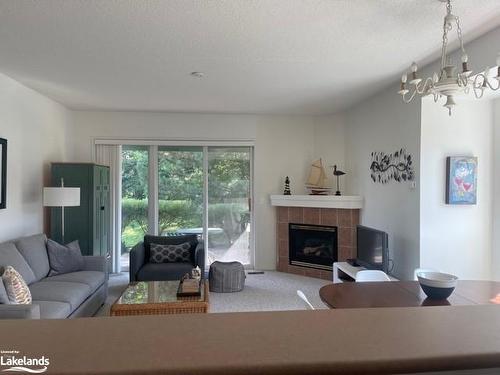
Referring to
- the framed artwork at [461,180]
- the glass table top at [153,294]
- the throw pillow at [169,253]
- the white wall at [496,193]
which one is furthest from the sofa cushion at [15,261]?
the white wall at [496,193]

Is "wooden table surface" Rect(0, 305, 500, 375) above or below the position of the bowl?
above

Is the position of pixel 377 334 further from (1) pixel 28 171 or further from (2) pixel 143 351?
(1) pixel 28 171

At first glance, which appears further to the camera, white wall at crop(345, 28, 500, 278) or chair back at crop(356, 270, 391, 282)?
white wall at crop(345, 28, 500, 278)

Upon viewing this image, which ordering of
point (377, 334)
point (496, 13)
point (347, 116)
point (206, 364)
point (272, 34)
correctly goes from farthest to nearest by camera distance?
point (347, 116) < point (272, 34) < point (496, 13) < point (377, 334) < point (206, 364)

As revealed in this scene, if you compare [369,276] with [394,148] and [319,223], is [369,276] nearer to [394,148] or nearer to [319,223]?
[394,148]

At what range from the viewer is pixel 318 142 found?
233 inches

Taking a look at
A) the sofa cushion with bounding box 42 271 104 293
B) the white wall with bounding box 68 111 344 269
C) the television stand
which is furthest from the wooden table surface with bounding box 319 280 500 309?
the white wall with bounding box 68 111 344 269

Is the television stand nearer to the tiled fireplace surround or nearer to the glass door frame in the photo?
the tiled fireplace surround

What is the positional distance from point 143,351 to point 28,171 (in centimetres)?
459

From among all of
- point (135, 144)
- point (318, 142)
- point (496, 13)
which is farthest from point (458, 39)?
point (135, 144)

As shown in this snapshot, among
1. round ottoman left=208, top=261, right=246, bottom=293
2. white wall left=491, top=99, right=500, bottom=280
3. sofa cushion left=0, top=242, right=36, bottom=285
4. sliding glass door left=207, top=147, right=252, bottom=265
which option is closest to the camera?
sofa cushion left=0, top=242, right=36, bottom=285

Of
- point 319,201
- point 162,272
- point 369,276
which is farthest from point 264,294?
point 369,276

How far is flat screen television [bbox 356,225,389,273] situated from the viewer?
381cm

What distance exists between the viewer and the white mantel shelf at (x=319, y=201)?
505cm
